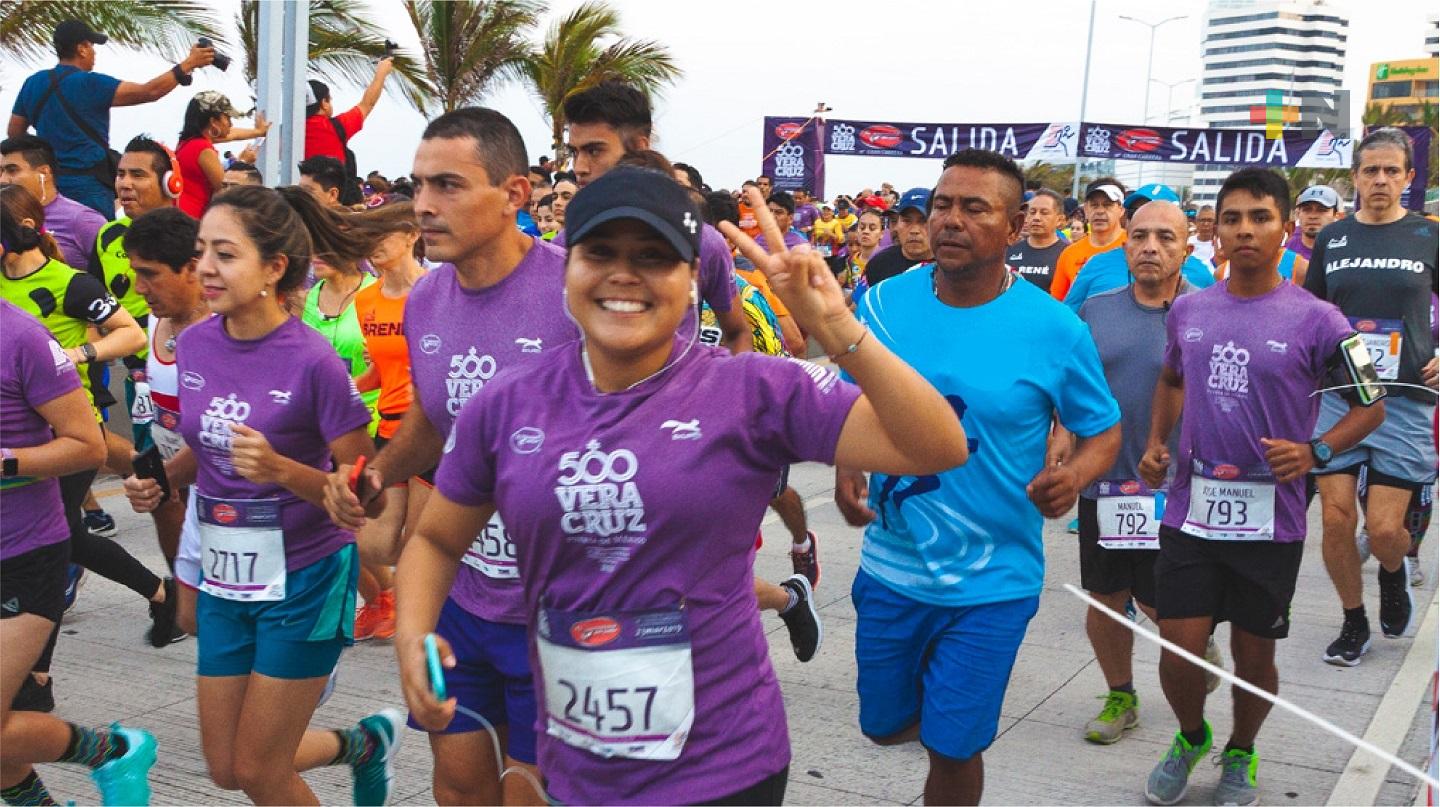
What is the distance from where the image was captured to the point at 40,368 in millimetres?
4012

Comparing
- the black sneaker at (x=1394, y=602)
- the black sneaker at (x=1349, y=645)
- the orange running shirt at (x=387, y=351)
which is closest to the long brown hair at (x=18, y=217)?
the orange running shirt at (x=387, y=351)

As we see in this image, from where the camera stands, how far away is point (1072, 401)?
4031mm

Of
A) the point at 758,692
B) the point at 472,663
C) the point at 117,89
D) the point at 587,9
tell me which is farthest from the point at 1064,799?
the point at 587,9

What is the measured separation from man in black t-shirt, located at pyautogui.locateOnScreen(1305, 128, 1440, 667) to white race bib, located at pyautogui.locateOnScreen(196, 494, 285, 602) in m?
4.89

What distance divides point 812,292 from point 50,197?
660cm

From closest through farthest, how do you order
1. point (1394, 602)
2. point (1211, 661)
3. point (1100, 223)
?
point (1211, 661), point (1394, 602), point (1100, 223)

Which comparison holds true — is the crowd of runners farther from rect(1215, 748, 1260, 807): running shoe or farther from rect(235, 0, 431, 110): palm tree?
rect(235, 0, 431, 110): palm tree

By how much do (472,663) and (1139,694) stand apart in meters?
3.53

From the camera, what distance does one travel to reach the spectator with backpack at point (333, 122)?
35.8 feet

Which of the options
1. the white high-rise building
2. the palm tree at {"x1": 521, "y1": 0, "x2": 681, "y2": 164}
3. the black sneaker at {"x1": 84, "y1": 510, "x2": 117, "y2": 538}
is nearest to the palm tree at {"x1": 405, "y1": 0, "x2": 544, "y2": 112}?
the palm tree at {"x1": 521, "y1": 0, "x2": 681, "y2": 164}

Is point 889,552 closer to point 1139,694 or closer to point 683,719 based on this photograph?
point 683,719

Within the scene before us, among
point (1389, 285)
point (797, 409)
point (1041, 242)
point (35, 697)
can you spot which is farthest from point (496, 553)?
point (1041, 242)

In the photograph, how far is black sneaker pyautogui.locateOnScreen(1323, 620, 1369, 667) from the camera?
6668mm

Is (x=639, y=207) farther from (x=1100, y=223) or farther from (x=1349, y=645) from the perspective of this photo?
(x=1100, y=223)
